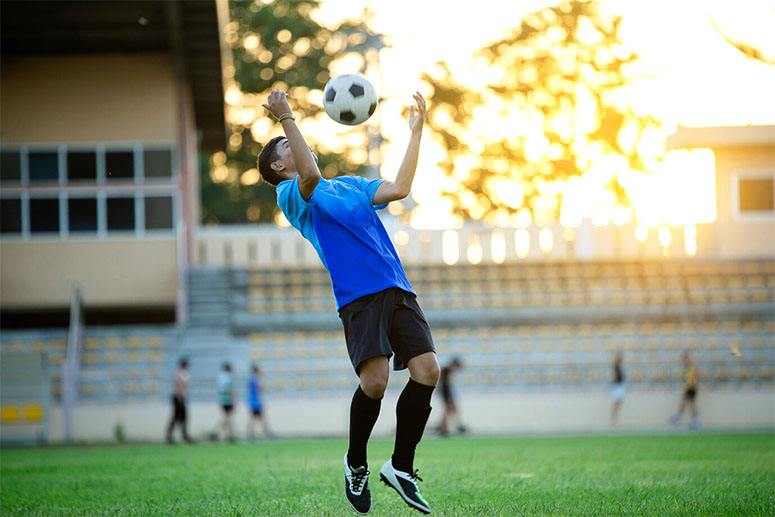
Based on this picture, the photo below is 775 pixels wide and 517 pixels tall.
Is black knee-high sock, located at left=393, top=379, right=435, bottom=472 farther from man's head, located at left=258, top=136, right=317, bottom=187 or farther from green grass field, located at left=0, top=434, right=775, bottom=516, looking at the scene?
man's head, located at left=258, top=136, right=317, bottom=187

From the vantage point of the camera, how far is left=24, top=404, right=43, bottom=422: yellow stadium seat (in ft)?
87.2

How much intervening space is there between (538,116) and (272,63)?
9.58 m

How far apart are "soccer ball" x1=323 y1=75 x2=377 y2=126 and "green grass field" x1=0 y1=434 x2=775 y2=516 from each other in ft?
7.58

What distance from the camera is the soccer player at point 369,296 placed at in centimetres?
753

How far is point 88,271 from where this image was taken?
33.2 meters

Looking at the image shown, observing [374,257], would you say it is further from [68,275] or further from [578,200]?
[578,200]

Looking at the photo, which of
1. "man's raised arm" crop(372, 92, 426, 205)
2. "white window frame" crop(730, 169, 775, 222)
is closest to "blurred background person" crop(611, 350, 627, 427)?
"white window frame" crop(730, 169, 775, 222)

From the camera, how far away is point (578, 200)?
46031 mm

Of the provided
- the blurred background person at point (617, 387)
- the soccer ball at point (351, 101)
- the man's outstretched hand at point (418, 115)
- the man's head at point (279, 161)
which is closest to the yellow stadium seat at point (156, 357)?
the blurred background person at point (617, 387)

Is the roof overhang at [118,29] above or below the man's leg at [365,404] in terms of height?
above

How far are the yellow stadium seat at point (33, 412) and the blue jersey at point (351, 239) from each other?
20.1m

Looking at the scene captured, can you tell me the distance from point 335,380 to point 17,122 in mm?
9849

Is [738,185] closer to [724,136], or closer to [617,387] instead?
[724,136]

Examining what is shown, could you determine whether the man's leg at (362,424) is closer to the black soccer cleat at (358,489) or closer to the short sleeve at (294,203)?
the black soccer cleat at (358,489)
